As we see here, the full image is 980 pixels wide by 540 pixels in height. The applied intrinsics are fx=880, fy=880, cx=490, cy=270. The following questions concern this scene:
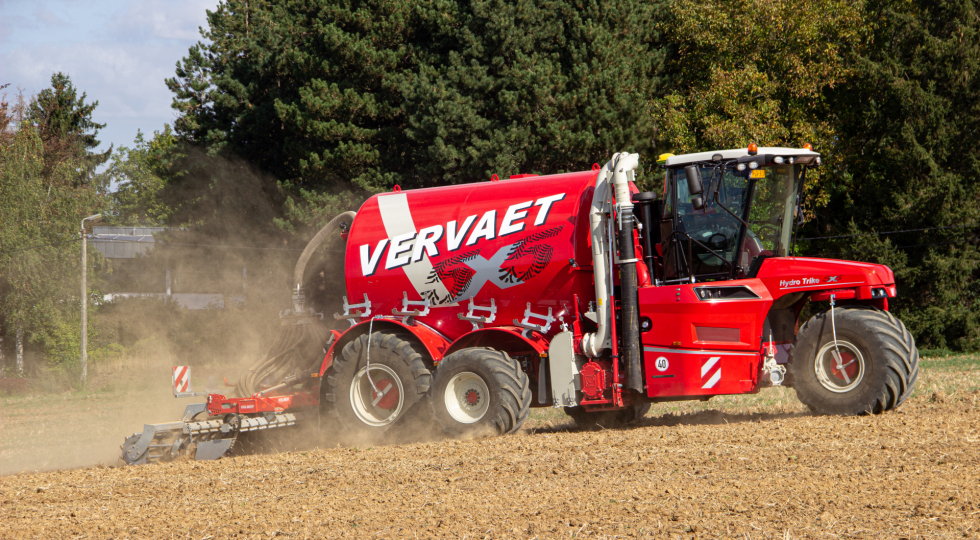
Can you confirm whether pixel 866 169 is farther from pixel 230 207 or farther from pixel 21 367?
pixel 21 367

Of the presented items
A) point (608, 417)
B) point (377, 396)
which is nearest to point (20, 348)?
point (377, 396)

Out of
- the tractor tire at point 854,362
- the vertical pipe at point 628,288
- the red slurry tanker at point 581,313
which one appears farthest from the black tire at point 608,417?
the tractor tire at point 854,362

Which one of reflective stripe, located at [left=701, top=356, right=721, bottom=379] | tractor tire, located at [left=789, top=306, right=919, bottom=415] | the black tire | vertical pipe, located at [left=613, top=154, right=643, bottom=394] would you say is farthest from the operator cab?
the black tire

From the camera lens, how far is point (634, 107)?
26094 mm

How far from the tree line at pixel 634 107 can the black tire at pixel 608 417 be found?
12.9 meters

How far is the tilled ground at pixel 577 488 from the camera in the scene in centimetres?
571

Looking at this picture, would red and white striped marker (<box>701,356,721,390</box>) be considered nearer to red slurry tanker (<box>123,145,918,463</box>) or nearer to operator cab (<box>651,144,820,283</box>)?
red slurry tanker (<box>123,145,918,463</box>)

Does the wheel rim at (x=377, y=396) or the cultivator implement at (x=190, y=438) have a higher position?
the wheel rim at (x=377, y=396)

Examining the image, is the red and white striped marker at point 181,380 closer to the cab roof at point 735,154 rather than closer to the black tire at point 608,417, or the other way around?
the black tire at point 608,417

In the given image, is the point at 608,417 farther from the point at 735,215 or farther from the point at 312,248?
the point at 312,248

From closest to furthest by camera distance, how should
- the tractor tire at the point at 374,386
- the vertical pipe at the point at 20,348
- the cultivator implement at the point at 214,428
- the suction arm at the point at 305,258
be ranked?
the cultivator implement at the point at 214,428
the tractor tire at the point at 374,386
the suction arm at the point at 305,258
the vertical pipe at the point at 20,348

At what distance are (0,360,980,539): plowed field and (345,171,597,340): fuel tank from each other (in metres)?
1.74

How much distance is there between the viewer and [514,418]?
10.1 meters

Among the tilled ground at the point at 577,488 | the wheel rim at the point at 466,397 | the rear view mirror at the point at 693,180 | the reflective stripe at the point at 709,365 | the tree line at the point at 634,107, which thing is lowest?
the tilled ground at the point at 577,488
